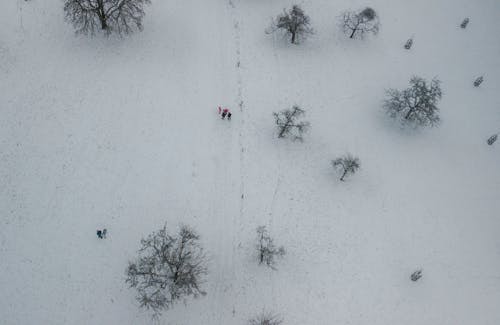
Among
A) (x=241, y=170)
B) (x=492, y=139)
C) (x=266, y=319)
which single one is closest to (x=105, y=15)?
(x=241, y=170)

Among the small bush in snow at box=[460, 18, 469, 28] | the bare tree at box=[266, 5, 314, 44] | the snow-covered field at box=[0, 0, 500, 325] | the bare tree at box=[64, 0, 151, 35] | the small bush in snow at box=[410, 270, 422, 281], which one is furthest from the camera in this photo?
the small bush in snow at box=[460, 18, 469, 28]

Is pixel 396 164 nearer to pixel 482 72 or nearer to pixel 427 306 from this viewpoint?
pixel 427 306

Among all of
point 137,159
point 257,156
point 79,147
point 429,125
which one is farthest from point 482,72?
point 79,147

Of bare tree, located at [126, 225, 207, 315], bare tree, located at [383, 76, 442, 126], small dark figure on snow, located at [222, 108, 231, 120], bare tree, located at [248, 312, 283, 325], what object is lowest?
bare tree, located at [248, 312, 283, 325]

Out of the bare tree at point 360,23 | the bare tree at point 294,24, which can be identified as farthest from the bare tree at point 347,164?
the bare tree at point 360,23

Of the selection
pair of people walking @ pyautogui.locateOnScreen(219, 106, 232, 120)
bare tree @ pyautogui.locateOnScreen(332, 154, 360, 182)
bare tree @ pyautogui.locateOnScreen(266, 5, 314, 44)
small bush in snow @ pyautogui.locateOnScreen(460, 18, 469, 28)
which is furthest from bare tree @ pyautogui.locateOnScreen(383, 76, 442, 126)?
pair of people walking @ pyautogui.locateOnScreen(219, 106, 232, 120)

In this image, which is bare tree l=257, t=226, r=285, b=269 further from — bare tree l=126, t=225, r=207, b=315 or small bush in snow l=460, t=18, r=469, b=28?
small bush in snow l=460, t=18, r=469, b=28
